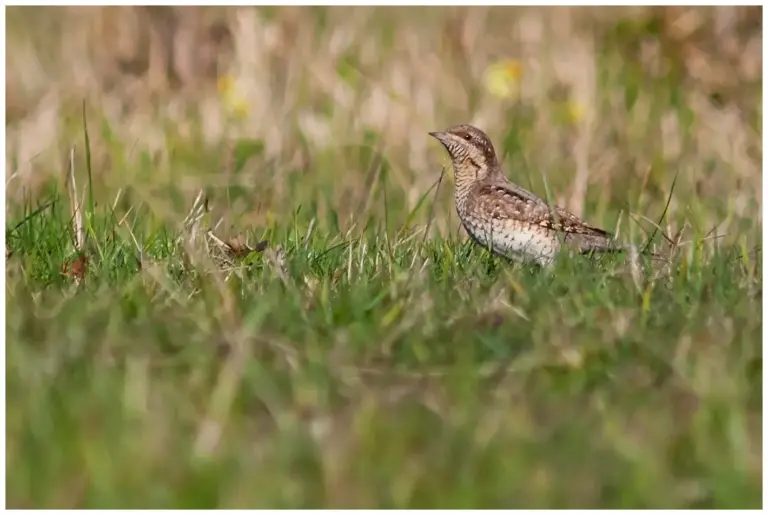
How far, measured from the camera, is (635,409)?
3.79m

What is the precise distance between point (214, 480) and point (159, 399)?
0.61 metres

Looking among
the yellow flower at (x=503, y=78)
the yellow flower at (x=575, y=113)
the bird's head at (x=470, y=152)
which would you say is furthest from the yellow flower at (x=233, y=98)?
the bird's head at (x=470, y=152)

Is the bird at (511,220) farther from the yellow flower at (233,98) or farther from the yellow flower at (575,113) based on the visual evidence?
the yellow flower at (233,98)

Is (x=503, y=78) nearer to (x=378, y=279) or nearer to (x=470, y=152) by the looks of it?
(x=470, y=152)

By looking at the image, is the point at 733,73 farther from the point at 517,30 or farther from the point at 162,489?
the point at 162,489

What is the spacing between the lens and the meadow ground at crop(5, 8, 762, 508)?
338 cm

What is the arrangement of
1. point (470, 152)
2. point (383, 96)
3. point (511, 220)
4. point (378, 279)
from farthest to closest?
point (383, 96)
point (470, 152)
point (511, 220)
point (378, 279)

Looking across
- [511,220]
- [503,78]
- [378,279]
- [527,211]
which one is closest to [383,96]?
[503,78]

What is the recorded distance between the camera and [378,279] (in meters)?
5.02

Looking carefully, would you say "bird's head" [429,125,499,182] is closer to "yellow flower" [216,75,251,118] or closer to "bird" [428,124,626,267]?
"bird" [428,124,626,267]

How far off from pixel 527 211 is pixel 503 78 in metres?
2.73

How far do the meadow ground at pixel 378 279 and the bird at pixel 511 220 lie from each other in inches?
6.8

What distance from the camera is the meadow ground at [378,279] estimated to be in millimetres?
3377

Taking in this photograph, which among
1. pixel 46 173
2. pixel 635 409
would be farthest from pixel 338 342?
pixel 46 173
